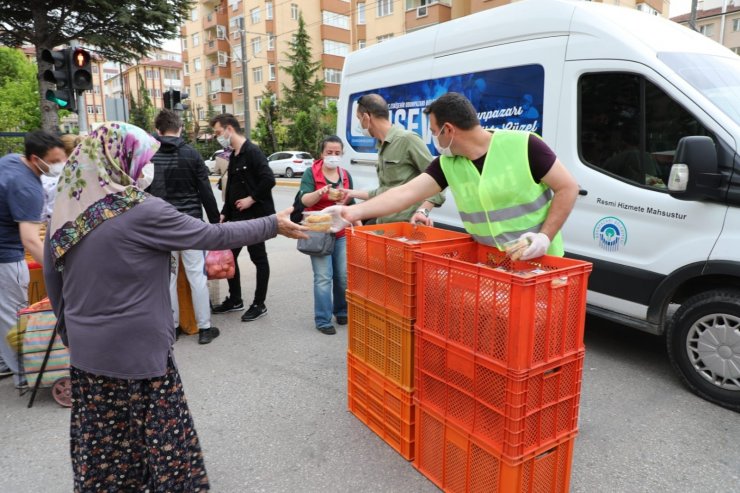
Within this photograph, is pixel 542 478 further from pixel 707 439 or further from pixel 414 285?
Result: pixel 707 439

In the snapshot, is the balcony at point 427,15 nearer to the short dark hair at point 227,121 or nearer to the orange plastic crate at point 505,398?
the short dark hair at point 227,121

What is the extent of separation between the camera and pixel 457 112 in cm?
261

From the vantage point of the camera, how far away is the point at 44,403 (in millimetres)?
3660

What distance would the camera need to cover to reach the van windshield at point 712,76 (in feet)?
11.1

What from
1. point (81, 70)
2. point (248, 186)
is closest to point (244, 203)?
point (248, 186)

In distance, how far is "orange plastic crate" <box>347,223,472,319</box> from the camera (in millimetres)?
2625

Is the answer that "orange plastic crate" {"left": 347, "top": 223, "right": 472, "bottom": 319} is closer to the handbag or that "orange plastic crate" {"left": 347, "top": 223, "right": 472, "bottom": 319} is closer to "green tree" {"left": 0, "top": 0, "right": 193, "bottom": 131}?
the handbag

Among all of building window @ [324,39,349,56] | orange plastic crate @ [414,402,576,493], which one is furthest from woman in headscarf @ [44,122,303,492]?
building window @ [324,39,349,56]

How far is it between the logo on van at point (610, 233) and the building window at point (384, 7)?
34.5 metres

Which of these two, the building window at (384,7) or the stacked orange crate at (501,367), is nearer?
the stacked orange crate at (501,367)

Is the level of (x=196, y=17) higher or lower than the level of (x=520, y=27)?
higher

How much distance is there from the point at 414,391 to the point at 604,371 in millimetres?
2044

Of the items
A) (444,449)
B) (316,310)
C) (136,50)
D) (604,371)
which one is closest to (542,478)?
(444,449)

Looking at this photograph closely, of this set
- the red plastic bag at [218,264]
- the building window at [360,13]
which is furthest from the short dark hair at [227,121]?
the building window at [360,13]
